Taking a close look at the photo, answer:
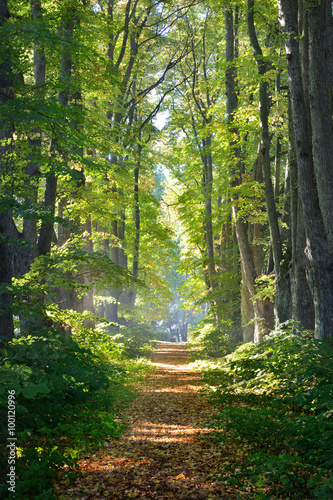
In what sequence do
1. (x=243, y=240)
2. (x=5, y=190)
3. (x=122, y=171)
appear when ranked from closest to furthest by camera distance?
1. (x=5, y=190)
2. (x=243, y=240)
3. (x=122, y=171)

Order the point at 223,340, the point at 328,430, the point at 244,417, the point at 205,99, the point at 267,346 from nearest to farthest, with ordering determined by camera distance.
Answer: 1. the point at 328,430
2. the point at 244,417
3. the point at 267,346
4. the point at 223,340
5. the point at 205,99

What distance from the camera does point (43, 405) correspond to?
4578mm

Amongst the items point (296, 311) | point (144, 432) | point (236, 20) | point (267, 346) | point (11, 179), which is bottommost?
point (144, 432)

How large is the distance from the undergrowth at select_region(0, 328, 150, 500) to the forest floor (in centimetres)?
20

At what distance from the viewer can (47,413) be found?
4625 mm

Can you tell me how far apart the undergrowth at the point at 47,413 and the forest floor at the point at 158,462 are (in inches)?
7.9

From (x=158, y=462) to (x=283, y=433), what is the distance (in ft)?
4.69

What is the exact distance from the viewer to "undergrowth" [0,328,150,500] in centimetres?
338

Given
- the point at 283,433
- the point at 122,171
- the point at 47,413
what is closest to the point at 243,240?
the point at 122,171

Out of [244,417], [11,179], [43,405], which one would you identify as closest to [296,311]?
[244,417]

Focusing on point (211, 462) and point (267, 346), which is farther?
point (267, 346)

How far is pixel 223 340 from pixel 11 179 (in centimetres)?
1092

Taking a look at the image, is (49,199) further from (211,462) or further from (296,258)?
(211,462)

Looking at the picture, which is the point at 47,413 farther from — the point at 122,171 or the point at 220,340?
the point at 220,340
